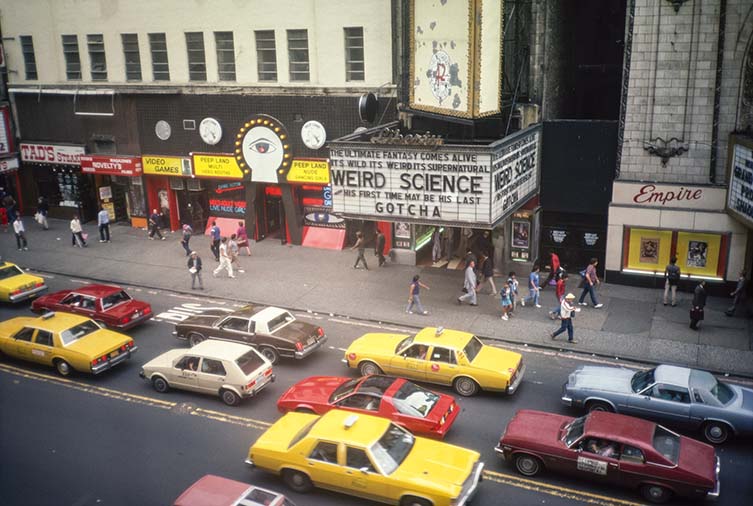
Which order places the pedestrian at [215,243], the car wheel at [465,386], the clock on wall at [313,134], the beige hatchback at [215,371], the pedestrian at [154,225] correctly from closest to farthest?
1. the beige hatchback at [215,371]
2. the car wheel at [465,386]
3. the pedestrian at [215,243]
4. the clock on wall at [313,134]
5. the pedestrian at [154,225]

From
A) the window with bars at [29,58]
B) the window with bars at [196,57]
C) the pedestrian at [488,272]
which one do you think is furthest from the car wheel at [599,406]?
the window with bars at [29,58]

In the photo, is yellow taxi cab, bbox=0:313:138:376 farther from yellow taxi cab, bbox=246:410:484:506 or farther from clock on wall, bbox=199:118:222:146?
clock on wall, bbox=199:118:222:146

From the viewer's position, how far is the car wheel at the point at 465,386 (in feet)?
61.6

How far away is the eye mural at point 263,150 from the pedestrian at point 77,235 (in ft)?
27.1

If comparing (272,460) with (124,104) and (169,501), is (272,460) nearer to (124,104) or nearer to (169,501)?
(169,501)

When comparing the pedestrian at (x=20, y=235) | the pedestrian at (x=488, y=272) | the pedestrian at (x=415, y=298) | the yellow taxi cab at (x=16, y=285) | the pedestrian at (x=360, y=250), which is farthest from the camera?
the pedestrian at (x=20, y=235)

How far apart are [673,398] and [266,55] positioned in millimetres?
23805

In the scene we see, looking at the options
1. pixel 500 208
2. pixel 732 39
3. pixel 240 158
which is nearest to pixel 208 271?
pixel 240 158

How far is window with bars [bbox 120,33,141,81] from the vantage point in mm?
35469

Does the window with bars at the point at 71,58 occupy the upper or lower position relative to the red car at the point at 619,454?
upper

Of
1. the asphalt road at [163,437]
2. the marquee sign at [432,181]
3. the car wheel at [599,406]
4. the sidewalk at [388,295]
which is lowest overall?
the asphalt road at [163,437]

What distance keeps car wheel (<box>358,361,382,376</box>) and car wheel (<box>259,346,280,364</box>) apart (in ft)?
9.29

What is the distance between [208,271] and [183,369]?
11650 mm

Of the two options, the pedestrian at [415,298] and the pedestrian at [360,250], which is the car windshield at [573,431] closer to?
the pedestrian at [415,298]
